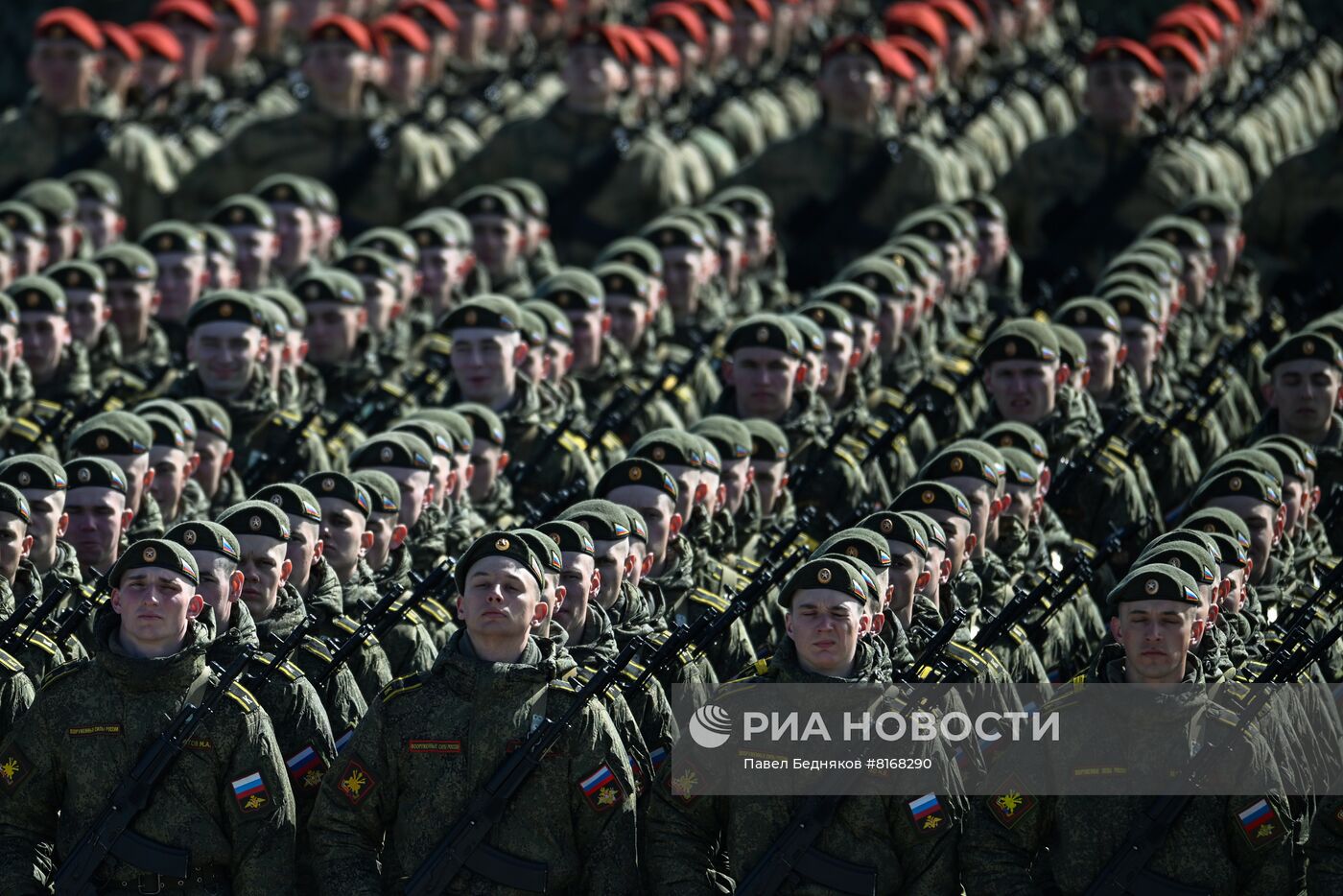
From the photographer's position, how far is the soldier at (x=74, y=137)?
24656mm

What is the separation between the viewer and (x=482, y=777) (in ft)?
41.0

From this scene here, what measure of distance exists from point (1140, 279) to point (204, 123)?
9587 millimetres

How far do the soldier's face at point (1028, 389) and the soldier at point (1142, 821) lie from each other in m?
5.41

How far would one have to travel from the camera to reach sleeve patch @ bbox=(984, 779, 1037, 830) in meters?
12.7

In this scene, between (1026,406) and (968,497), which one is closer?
(968,497)

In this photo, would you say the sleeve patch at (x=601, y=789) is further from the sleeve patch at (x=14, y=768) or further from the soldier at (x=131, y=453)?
the soldier at (x=131, y=453)

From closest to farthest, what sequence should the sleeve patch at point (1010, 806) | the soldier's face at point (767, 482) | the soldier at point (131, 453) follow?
the sleeve patch at point (1010, 806), the soldier at point (131, 453), the soldier's face at point (767, 482)

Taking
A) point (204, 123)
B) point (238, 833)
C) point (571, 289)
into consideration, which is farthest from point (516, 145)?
point (238, 833)

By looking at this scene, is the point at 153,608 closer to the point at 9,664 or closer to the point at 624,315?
the point at 9,664

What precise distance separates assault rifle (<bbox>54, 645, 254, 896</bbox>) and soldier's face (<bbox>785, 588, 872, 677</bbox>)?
94.8 inches

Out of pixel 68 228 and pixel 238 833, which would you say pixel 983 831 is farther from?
pixel 68 228

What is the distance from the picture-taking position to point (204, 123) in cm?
2638

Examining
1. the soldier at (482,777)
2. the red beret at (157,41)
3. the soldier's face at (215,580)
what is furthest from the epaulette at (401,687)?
the red beret at (157,41)

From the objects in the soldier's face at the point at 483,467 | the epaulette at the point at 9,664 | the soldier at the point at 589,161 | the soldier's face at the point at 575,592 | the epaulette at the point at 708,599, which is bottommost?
the epaulette at the point at 9,664
